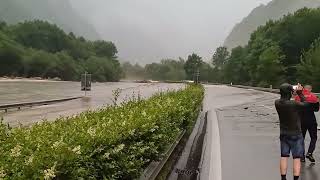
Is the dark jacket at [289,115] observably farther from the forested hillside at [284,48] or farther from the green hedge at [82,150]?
the forested hillside at [284,48]

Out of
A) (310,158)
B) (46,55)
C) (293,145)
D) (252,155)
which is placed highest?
(46,55)

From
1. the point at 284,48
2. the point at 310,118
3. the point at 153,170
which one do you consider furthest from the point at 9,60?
the point at 153,170

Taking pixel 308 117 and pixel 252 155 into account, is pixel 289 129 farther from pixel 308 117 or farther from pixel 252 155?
pixel 252 155

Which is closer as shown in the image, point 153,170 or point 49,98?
point 153,170

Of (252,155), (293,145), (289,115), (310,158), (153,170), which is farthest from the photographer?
(252,155)

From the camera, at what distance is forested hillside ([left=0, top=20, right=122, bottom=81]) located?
134 m

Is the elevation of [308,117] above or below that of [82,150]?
below

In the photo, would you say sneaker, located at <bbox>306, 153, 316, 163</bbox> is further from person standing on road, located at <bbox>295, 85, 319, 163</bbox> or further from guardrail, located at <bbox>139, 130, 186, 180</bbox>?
guardrail, located at <bbox>139, 130, 186, 180</bbox>

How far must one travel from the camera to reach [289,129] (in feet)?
29.8

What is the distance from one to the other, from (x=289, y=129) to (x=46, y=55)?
141m

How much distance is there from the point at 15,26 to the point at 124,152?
171138 mm

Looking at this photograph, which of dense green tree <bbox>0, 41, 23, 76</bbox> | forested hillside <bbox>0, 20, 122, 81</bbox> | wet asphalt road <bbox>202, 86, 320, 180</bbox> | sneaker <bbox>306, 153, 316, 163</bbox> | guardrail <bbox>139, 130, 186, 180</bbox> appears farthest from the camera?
forested hillside <bbox>0, 20, 122, 81</bbox>

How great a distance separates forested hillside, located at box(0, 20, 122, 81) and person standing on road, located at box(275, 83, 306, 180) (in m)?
126

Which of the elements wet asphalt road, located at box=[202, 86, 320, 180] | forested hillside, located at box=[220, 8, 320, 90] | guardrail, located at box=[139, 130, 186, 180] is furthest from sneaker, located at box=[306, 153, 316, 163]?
forested hillside, located at box=[220, 8, 320, 90]
